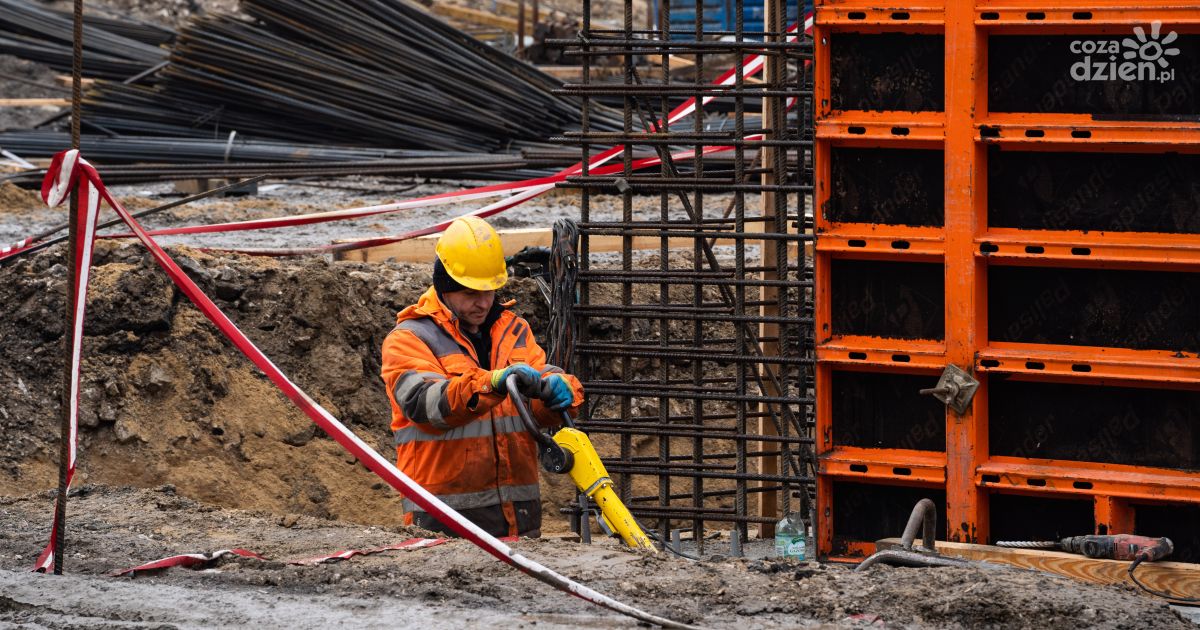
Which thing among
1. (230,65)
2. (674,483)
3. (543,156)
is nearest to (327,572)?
(674,483)

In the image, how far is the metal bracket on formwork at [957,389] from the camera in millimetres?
5070

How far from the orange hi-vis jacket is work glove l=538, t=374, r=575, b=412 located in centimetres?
13

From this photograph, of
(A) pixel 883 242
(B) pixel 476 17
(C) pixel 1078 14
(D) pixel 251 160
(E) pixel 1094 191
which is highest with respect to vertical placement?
(B) pixel 476 17

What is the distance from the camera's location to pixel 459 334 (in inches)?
232

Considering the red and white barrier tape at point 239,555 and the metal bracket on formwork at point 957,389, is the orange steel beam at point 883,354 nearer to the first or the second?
the metal bracket on formwork at point 957,389

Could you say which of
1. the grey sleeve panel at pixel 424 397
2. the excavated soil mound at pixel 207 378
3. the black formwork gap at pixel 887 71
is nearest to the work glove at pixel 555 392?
the grey sleeve panel at pixel 424 397

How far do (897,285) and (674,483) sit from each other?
15.4 feet

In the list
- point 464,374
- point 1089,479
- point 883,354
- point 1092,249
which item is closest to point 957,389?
point 883,354

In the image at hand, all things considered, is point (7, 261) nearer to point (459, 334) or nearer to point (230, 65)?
point (459, 334)

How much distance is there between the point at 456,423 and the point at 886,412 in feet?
5.40

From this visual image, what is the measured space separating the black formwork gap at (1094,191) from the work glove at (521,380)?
1.74 meters

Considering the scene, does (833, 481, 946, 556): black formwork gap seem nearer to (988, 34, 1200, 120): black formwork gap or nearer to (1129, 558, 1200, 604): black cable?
(1129, 558, 1200, 604): black cable

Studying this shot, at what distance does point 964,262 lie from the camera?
5.04m

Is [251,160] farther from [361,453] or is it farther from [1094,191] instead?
[1094,191]
